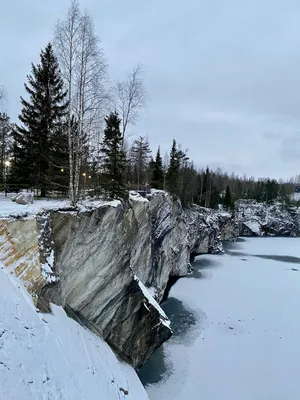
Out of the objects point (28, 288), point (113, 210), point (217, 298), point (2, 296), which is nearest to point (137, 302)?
point (113, 210)

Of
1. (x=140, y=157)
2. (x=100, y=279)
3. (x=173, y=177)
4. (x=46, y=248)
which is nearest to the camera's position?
(x=46, y=248)

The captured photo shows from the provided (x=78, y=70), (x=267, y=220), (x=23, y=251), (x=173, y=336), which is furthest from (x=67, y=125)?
(x=267, y=220)

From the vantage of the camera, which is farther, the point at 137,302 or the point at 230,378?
the point at 230,378

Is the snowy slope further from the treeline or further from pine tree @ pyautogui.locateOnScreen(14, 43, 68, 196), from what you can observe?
pine tree @ pyautogui.locateOnScreen(14, 43, 68, 196)

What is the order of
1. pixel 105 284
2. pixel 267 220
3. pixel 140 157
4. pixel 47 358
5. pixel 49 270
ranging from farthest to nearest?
pixel 267 220, pixel 140 157, pixel 105 284, pixel 49 270, pixel 47 358

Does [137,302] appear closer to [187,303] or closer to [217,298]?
[187,303]

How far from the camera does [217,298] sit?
2073 centimetres

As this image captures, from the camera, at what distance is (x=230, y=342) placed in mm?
14773

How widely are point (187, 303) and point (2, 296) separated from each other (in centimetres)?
1629

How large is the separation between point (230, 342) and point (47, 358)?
39.9ft

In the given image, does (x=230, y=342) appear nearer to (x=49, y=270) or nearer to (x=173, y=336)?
(x=173, y=336)

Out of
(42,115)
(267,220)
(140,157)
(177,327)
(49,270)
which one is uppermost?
(140,157)

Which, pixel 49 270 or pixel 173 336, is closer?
pixel 49 270

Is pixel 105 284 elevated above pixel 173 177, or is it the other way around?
pixel 173 177
